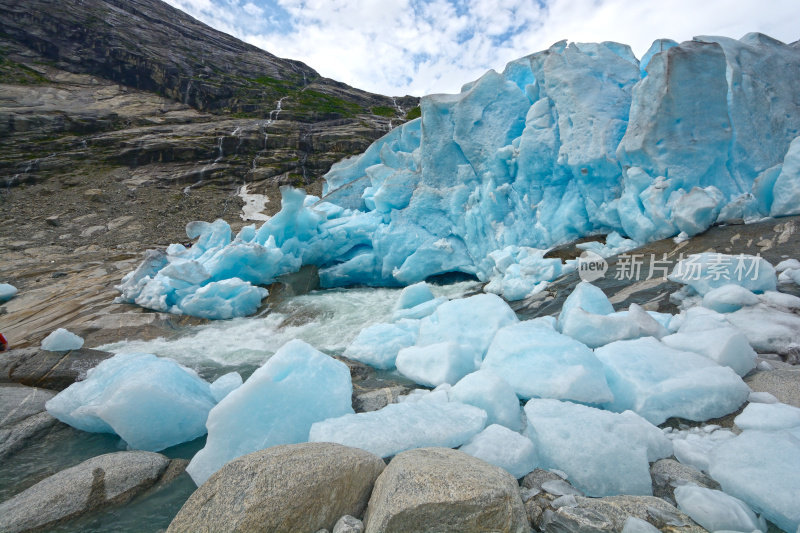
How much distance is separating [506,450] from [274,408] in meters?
1.66

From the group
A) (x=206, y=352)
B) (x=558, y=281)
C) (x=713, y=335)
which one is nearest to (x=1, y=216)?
(x=206, y=352)

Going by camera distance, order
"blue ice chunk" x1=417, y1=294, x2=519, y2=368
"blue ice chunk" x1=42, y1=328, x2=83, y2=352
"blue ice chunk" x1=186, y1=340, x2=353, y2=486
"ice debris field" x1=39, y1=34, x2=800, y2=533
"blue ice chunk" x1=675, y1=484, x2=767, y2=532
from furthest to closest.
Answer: "blue ice chunk" x1=42, y1=328, x2=83, y2=352 < "blue ice chunk" x1=417, y1=294, x2=519, y2=368 < "blue ice chunk" x1=186, y1=340, x2=353, y2=486 < "ice debris field" x1=39, y1=34, x2=800, y2=533 < "blue ice chunk" x1=675, y1=484, x2=767, y2=532

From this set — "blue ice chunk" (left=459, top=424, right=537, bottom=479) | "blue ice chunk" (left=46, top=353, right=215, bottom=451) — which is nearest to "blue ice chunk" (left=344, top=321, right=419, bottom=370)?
"blue ice chunk" (left=46, top=353, right=215, bottom=451)

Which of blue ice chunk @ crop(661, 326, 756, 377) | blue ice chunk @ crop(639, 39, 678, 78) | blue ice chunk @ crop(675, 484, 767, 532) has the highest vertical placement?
blue ice chunk @ crop(639, 39, 678, 78)

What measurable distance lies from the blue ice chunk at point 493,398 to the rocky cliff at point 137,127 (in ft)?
59.7

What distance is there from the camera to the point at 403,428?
2711mm

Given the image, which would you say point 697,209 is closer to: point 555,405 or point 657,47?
point 657,47

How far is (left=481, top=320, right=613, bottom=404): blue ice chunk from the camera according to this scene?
3057 mm

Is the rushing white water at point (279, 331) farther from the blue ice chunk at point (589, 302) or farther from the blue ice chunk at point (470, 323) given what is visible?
the blue ice chunk at point (589, 302)

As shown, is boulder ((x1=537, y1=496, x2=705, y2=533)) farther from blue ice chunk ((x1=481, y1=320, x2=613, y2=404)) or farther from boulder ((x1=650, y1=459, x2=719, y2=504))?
blue ice chunk ((x1=481, y1=320, x2=613, y2=404))

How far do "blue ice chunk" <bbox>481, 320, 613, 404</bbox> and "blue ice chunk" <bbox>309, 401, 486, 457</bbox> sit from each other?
68 cm

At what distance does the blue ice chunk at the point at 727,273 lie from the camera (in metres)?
4.62

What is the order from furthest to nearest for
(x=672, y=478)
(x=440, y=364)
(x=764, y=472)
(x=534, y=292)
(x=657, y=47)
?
1. (x=657, y=47)
2. (x=534, y=292)
3. (x=440, y=364)
4. (x=672, y=478)
5. (x=764, y=472)

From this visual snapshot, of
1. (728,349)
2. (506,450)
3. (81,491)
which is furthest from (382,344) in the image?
(728,349)
